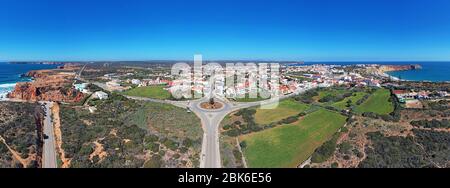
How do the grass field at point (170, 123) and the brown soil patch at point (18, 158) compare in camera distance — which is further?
the grass field at point (170, 123)

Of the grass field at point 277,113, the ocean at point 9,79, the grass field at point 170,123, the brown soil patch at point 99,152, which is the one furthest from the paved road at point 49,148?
the ocean at point 9,79

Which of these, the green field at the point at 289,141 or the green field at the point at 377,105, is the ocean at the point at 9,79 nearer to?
the green field at the point at 289,141

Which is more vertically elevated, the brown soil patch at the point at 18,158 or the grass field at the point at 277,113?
the grass field at the point at 277,113

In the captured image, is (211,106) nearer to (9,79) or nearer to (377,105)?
(377,105)

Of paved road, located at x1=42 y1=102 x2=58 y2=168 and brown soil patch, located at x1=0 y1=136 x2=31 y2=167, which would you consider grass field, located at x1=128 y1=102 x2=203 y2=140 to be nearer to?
paved road, located at x1=42 y1=102 x2=58 y2=168

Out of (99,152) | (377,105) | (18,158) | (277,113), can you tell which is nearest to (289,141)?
(277,113)

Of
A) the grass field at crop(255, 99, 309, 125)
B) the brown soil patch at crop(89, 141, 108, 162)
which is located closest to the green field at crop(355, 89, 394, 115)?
the grass field at crop(255, 99, 309, 125)
